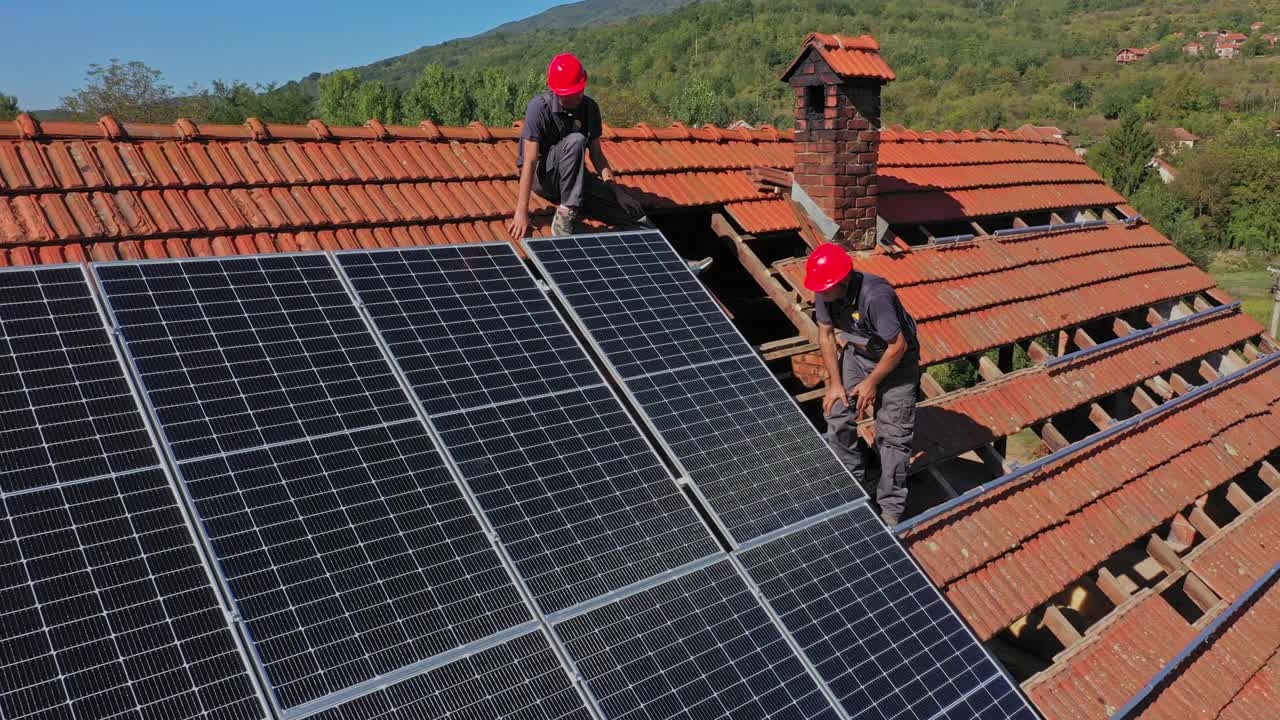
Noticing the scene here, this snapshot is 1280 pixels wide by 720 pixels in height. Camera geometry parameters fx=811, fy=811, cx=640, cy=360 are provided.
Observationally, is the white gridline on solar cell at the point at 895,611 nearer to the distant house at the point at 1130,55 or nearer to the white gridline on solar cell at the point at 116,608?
the white gridline on solar cell at the point at 116,608

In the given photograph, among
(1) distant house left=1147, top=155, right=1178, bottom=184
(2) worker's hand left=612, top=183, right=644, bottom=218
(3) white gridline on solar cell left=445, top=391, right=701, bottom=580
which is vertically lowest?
(1) distant house left=1147, top=155, right=1178, bottom=184

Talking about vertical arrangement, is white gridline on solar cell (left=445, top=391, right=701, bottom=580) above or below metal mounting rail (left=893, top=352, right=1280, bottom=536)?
above

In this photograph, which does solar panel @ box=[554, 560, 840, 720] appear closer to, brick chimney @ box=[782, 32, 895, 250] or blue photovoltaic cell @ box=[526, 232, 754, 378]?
blue photovoltaic cell @ box=[526, 232, 754, 378]

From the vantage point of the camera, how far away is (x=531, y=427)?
485 cm

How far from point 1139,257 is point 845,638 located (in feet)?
34.7

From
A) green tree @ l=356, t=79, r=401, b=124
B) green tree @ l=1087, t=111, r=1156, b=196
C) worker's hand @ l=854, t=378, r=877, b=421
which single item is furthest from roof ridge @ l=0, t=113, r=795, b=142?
green tree @ l=356, t=79, r=401, b=124

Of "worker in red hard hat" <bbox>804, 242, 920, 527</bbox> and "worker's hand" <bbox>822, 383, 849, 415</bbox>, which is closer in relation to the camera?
"worker in red hard hat" <bbox>804, 242, 920, 527</bbox>

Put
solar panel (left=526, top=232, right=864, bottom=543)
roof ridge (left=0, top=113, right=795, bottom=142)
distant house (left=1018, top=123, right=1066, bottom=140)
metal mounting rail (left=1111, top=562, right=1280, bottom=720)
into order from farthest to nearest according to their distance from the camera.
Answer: distant house (left=1018, top=123, right=1066, bottom=140)
metal mounting rail (left=1111, top=562, right=1280, bottom=720)
roof ridge (left=0, top=113, right=795, bottom=142)
solar panel (left=526, top=232, right=864, bottom=543)

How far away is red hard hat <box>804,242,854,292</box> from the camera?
5906mm

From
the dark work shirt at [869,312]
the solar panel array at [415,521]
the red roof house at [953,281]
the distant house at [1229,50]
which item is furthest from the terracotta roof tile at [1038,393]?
the distant house at [1229,50]

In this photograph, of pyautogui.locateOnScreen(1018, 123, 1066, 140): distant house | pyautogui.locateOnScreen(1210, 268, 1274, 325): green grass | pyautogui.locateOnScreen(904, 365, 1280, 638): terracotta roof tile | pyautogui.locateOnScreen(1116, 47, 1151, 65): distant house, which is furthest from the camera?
pyautogui.locateOnScreen(1116, 47, 1151, 65): distant house

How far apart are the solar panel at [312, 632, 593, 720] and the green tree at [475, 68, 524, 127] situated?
237 feet

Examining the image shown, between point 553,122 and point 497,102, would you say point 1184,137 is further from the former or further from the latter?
point 553,122

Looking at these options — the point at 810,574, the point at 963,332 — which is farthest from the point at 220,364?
the point at 963,332
